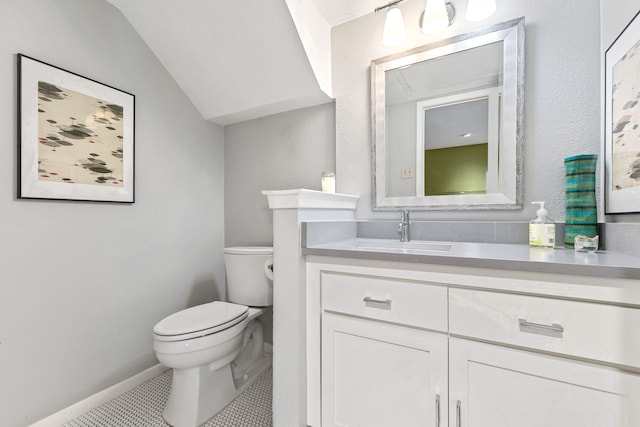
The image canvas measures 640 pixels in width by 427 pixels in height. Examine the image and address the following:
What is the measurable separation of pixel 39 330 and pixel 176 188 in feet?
3.38

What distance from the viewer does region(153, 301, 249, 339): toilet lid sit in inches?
53.3

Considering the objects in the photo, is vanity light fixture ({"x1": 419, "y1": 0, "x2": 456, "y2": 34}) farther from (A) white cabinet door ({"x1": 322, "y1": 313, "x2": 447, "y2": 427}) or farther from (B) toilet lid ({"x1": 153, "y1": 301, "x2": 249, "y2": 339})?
(B) toilet lid ({"x1": 153, "y1": 301, "x2": 249, "y2": 339})

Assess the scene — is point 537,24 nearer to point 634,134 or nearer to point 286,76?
point 634,134

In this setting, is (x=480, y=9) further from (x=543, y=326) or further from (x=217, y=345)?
(x=217, y=345)

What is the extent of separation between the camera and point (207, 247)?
219 cm

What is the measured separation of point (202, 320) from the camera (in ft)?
4.93

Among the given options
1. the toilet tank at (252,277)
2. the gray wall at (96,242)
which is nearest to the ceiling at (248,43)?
the gray wall at (96,242)

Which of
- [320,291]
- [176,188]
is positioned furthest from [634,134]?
[176,188]

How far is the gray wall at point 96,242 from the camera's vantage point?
1.25m

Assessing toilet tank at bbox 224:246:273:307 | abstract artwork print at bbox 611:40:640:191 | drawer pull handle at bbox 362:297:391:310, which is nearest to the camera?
Answer: abstract artwork print at bbox 611:40:640:191

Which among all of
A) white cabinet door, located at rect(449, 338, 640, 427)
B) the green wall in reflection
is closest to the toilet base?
white cabinet door, located at rect(449, 338, 640, 427)

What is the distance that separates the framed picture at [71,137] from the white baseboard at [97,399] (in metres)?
1.07

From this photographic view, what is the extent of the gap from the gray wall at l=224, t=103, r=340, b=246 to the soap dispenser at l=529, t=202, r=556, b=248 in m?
1.05

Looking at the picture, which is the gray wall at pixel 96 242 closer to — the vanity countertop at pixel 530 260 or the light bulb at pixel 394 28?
the vanity countertop at pixel 530 260
